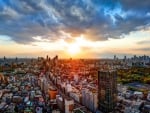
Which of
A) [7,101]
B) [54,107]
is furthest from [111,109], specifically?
[7,101]

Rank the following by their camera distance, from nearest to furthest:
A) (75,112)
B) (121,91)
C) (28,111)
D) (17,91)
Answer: (75,112), (28,111), (121,91), (17,91)

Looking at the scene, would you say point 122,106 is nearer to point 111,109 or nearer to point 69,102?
point 111,109

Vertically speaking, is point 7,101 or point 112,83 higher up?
point 112,83

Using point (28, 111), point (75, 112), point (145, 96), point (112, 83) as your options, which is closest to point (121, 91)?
point (145, 96)

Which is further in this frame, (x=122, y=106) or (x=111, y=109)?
(x=122, y=106)

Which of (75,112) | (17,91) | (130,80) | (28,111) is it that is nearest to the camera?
(75,112)

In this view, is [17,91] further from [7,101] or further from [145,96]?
[145,96]
